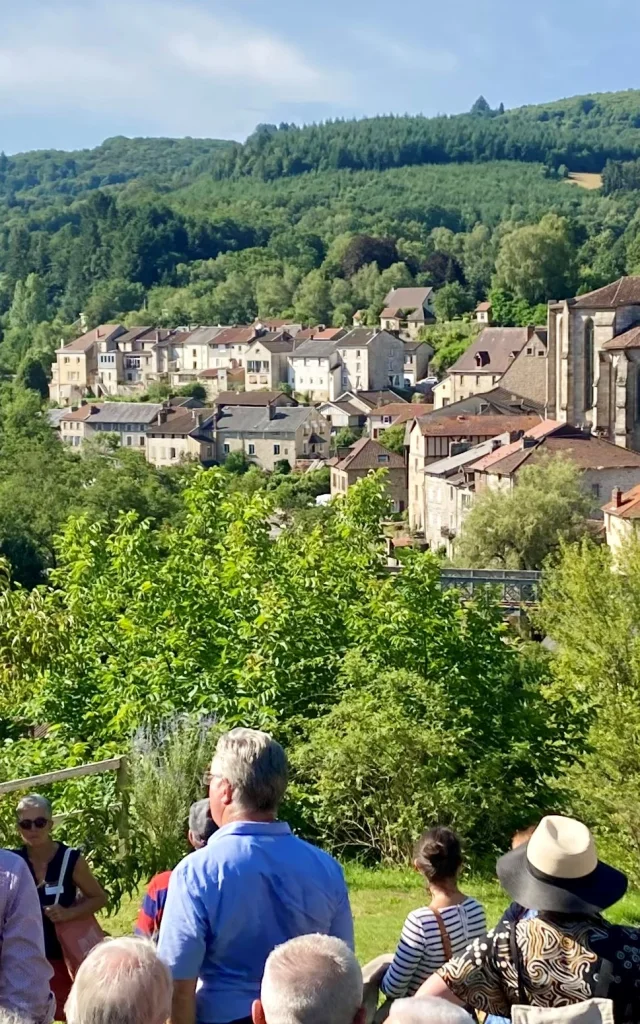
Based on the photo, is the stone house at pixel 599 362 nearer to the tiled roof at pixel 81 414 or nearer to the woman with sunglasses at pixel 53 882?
the tiled roof at pixel 81 414

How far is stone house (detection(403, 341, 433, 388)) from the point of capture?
11062 centimetres

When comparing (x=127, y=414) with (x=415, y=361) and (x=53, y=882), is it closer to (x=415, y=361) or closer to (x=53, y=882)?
(x=415, y=361)

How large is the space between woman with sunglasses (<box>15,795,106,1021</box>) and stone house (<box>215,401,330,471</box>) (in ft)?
279

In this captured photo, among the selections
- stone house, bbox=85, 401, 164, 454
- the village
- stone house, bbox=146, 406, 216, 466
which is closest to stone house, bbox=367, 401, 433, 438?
the village

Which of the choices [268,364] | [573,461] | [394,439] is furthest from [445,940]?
[268,364]

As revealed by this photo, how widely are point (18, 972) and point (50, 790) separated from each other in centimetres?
573

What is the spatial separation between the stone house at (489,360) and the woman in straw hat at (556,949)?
3194 inches

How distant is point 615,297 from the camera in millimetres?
66250

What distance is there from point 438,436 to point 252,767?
61.5 metres

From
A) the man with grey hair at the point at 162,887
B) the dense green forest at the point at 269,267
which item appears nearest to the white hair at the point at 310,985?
the man with grey hair at the point at 162,887

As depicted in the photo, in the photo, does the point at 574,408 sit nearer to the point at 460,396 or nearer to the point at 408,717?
the point at 460,396

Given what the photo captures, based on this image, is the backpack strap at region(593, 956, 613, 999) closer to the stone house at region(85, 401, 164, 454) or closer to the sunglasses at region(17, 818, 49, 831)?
the sunglasses at region(17, 818, 49, 831)

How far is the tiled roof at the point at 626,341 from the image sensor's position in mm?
62088

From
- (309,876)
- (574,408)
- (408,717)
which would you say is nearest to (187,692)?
(408,717)
